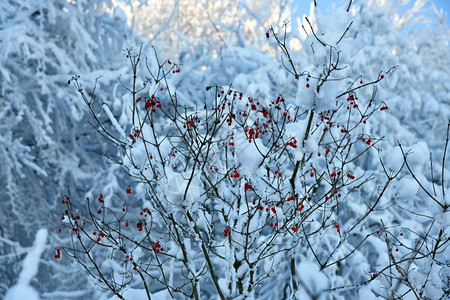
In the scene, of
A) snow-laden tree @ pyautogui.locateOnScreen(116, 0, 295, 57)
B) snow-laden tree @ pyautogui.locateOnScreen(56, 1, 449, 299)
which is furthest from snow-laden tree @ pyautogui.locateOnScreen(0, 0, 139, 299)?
snow-laden tree @ pyautogui.locateOnScreen(116, 0, 295, 57)

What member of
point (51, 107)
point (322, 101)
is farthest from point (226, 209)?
point (51, 107)

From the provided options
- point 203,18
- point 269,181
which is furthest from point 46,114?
point 203,18

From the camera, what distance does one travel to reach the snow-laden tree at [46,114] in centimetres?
693

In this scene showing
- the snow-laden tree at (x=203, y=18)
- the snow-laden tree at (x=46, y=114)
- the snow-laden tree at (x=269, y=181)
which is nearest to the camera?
the snow-laden tree at (x=269, y=181)

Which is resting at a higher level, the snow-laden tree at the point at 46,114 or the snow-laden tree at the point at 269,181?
the snow-laden tree at the point at 46,114

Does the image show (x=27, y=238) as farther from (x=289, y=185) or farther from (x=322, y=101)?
(x=322, y=101)

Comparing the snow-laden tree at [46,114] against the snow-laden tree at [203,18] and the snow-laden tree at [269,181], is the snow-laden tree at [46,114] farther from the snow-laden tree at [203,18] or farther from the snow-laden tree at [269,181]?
the snow-laden tree at [203,18]

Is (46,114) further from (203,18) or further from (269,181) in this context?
(203,18)

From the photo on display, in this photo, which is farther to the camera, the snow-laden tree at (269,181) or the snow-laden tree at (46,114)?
the snow-laden tree at (46,114)

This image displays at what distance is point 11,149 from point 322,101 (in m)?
5.75

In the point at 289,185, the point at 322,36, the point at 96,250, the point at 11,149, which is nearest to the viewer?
the point at 322,36

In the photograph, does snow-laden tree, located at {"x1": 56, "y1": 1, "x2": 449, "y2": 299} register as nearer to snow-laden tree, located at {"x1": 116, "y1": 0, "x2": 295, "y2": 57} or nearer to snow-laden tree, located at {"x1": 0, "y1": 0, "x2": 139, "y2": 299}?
snow-laden tree, located at {"x1": 0, "y1": 0, "x2": 139, "y2": 299}

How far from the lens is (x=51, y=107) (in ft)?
24.9

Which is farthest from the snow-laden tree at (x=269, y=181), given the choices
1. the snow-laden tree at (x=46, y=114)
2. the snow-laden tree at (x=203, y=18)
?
the snow-laden tree at (x=203, y=18)
